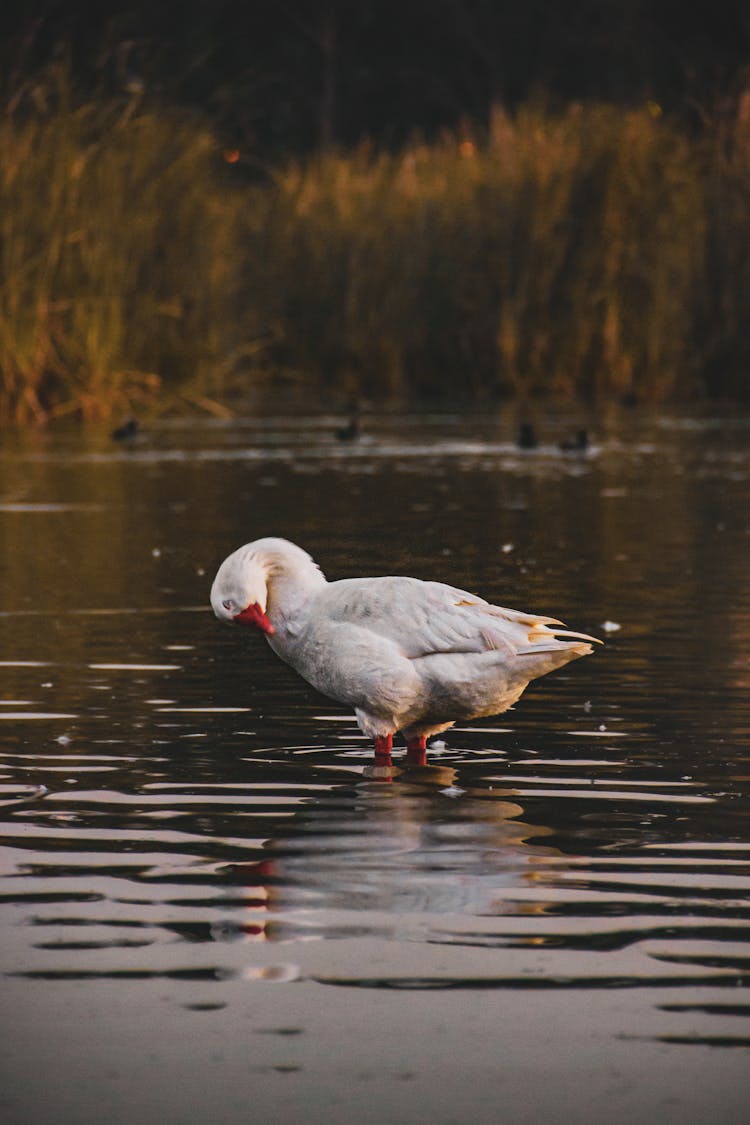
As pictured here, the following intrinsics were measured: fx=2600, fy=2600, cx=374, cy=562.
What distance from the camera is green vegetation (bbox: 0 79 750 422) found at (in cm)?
2177

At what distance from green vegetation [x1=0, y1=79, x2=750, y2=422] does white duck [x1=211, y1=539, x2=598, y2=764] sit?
1455 centimetres

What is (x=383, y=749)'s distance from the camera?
6.84m

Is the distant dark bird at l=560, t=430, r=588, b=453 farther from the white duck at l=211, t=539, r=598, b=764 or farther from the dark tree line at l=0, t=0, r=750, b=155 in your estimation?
the dark tree line at l=0, t=0, r=750, b=155

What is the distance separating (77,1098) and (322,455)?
643 inches

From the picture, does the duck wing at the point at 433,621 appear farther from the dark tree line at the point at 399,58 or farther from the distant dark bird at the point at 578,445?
the dark tree line at the point at 399,58

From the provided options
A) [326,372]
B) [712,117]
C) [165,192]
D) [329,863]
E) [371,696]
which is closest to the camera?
[329,863]

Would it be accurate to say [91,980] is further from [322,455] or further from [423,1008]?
[322,455]

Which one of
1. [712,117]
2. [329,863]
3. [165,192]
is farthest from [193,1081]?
[712,117]

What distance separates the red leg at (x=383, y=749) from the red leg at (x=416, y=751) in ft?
0.21

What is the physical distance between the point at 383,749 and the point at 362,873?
5.20 feet

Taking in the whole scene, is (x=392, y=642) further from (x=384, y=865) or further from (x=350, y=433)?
(x=350, y=433)

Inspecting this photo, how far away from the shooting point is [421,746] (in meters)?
6.99

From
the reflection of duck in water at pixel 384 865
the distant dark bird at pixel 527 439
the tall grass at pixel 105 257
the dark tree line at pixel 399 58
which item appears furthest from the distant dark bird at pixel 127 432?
the dark tree line at pixel 399 58

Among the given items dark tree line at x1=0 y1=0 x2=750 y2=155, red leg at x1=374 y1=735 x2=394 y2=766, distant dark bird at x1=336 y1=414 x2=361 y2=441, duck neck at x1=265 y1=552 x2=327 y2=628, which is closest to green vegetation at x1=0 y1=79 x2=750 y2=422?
distant dark bird at x1=336 y1=414 x2=361 y2=441
